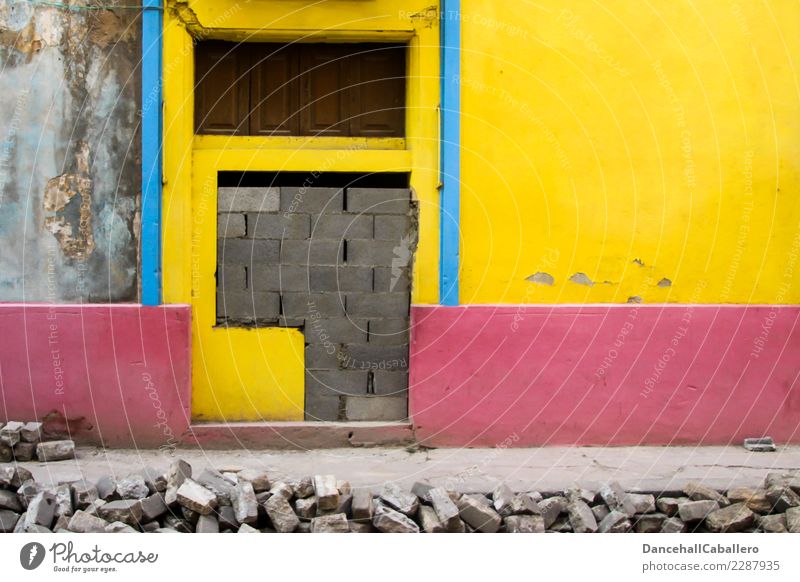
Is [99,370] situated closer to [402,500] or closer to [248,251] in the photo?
[248,251]

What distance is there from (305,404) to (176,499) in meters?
2.13

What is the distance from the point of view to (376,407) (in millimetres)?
7637

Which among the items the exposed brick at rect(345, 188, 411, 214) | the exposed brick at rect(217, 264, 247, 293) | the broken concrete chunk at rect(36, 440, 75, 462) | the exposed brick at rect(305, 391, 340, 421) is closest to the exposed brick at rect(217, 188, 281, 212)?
the exposed brick at rect(217, 264, 247, 293)

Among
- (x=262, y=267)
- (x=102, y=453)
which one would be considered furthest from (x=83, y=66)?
(x=102, y=453)

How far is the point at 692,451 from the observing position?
7.43m

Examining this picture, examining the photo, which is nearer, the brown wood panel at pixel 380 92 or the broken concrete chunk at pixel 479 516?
the broken concrete chunk at pixel 479 516

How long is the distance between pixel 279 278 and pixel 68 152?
5.84ft

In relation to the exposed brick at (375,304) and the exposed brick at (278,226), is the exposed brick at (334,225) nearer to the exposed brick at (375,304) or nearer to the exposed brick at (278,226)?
the exposed brick at (278,226)

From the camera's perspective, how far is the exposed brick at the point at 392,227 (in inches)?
299

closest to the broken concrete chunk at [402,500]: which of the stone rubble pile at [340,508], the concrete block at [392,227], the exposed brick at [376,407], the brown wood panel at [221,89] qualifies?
the stone rubble pile at [340,508]

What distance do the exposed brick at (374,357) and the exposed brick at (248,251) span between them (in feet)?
2.94

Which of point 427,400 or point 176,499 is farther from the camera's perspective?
point 427,400

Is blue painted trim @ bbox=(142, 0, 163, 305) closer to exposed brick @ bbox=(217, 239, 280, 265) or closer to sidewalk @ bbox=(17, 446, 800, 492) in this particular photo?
exposed brick @ bbox=(217, 239, 280, 265)
